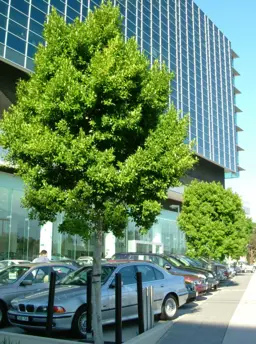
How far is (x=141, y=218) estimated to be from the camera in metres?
7.71

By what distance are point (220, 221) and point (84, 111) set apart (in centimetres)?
1886

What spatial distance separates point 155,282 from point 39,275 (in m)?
3.01

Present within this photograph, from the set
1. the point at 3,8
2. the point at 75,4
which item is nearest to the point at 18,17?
the point at 3,8

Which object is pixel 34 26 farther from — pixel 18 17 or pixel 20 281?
pixel 20 281

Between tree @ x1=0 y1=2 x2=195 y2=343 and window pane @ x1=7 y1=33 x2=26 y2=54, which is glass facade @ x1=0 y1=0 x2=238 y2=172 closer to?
window pane @ x1=7 y1=33 x2=26 y2=54

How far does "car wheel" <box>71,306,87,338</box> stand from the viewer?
797 cm

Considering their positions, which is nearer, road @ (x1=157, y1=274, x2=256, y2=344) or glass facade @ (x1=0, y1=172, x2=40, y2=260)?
road @ (x1=157, y1=274, x2=256, y2=344)

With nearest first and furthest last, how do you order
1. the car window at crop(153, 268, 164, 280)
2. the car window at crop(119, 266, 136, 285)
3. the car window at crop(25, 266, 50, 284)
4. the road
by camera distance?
the road → the car window at crop(119, 266, 136, 285) → the car window at crop(25, 266, 50, 284) → the car window at crop(153, 268, 164, 280)

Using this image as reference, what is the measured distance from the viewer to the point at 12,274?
33.9 ft

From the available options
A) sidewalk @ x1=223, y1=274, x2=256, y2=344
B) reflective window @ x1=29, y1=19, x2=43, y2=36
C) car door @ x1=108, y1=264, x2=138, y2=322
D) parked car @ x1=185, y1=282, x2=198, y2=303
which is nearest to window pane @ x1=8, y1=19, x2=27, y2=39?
reflective window @ x1=29, y1=19, x2=43, y2=36

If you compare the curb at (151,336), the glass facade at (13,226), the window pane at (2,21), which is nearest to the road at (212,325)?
the curb at (151,336)

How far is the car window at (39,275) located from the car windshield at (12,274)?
0.68 ft

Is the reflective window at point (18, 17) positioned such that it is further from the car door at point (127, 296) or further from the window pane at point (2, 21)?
the car door at point (127, 296)

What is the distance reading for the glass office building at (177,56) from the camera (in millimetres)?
26891
